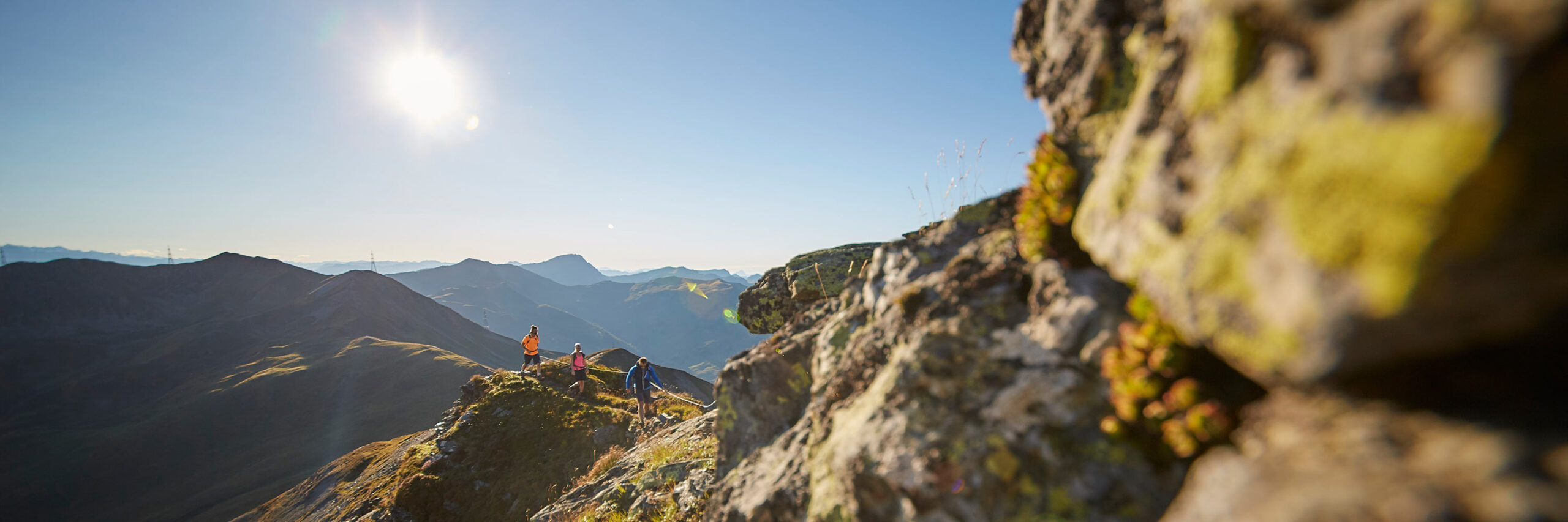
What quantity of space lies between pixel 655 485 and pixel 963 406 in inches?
362

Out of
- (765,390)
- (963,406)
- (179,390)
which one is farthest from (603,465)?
(179,390)

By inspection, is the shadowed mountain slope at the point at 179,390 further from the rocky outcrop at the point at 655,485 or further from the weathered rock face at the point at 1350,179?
the weathered rock face at the point at 1350,179

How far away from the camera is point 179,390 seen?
137000 mm

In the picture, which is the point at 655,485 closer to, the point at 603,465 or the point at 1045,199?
the point at 603,465

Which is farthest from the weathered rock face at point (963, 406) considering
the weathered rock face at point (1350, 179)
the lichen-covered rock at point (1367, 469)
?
the weathered rock face at point (1350, 179)

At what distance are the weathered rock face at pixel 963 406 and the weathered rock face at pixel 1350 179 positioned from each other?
114 cm

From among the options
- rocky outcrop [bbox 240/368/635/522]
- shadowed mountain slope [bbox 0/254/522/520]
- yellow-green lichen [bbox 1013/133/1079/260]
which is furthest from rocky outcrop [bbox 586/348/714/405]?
yellow-green lichen [bbox 1013/133/1079/260]

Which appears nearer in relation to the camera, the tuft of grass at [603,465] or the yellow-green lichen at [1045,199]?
the yellow-green lichen at [1045,199]

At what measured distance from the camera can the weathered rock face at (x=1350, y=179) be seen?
6.81 ft

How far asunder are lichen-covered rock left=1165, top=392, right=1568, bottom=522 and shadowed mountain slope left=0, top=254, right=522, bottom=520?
342 feet

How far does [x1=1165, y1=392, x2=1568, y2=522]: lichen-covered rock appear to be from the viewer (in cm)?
210

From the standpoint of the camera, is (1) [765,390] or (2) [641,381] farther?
(2) [641,381]

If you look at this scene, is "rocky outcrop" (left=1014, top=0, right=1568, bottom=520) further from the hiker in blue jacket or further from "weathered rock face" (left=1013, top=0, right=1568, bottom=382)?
the hiker in blue jacket

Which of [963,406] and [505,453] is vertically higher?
[963,406]
